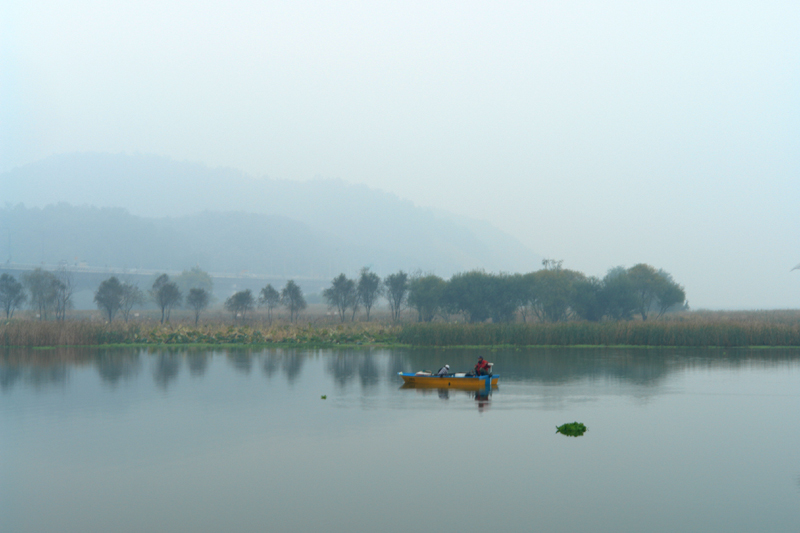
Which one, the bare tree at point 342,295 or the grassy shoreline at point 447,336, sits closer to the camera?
the grassy shoreline at point 447,336

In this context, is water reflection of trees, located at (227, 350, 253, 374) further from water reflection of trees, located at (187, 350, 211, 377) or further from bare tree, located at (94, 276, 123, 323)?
bare tree, located at (94, 276, 123, 323)

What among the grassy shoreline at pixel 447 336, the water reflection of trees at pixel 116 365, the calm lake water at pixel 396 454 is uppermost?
the grassy shoreline at pixel 447 336

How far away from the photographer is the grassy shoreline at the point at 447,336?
183 ft

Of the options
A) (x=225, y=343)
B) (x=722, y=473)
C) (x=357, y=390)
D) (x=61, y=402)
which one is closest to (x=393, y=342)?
(x=225, y=343)

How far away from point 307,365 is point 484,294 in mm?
35727

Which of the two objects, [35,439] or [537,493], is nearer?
[537,493]

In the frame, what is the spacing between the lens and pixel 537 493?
16.4 m

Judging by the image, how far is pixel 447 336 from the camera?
191ft

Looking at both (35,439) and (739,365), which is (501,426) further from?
(739,365)

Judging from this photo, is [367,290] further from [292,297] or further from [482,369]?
[482,369]

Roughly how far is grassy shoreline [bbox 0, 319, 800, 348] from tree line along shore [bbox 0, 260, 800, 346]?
3.3 inches

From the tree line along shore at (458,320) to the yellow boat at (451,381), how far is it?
76.0 ft

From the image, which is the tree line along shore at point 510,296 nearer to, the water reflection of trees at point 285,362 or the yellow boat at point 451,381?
the water reflection of trees at point 285,362

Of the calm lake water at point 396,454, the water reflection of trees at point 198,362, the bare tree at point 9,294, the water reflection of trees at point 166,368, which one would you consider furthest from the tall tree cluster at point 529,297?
the bare tree at point 9,294
